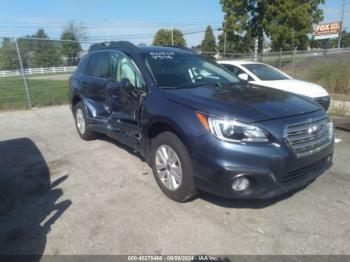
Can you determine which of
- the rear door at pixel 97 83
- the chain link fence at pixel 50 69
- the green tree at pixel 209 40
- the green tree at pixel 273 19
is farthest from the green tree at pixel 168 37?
the rear door at pixel 97 83

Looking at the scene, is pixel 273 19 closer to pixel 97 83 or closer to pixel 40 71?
pixel 40 71

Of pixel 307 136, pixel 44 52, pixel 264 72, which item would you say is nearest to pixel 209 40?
pixel 44 52

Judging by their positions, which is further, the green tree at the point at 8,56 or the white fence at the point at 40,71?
the white fence at the point at 40,71

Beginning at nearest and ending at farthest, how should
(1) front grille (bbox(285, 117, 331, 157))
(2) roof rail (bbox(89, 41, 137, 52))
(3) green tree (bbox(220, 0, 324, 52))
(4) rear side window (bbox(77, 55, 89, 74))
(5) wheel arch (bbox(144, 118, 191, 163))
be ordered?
(1) front grille (bbox(285, 117, 331, 157)) → (5) wheel arch (bbox(144, 118, 191, 163)) → (2) roof rail (bbox(89, 41, 137, 52)) → (4) rear side window (bbox(77, 55, 89, 74)) → (3) green tree (bbox(220, 0, 324, 52))

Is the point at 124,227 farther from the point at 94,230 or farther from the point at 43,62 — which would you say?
the point at 43,62

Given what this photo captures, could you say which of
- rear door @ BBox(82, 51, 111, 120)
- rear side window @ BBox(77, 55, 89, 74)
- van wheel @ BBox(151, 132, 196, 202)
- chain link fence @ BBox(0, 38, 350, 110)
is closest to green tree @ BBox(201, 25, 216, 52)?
chain link fence @ BBox(0, 38, 350, 110)

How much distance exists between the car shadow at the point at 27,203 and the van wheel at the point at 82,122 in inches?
36.9

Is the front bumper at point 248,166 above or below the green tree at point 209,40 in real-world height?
below

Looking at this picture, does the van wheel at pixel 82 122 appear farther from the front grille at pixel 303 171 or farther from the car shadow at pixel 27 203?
the front grille at pixel 303 171

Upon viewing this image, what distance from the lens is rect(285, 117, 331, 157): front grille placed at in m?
2.92

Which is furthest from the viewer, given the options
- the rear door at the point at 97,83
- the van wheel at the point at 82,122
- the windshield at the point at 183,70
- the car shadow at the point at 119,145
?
the van wheel at the point at 82,122

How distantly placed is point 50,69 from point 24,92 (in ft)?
4.72

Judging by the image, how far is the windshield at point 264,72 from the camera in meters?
8.58

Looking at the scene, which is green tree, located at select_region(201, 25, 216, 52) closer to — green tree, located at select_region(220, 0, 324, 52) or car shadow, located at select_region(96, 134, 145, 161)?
green tree, located at select_region(220, 0, 324, 52)
